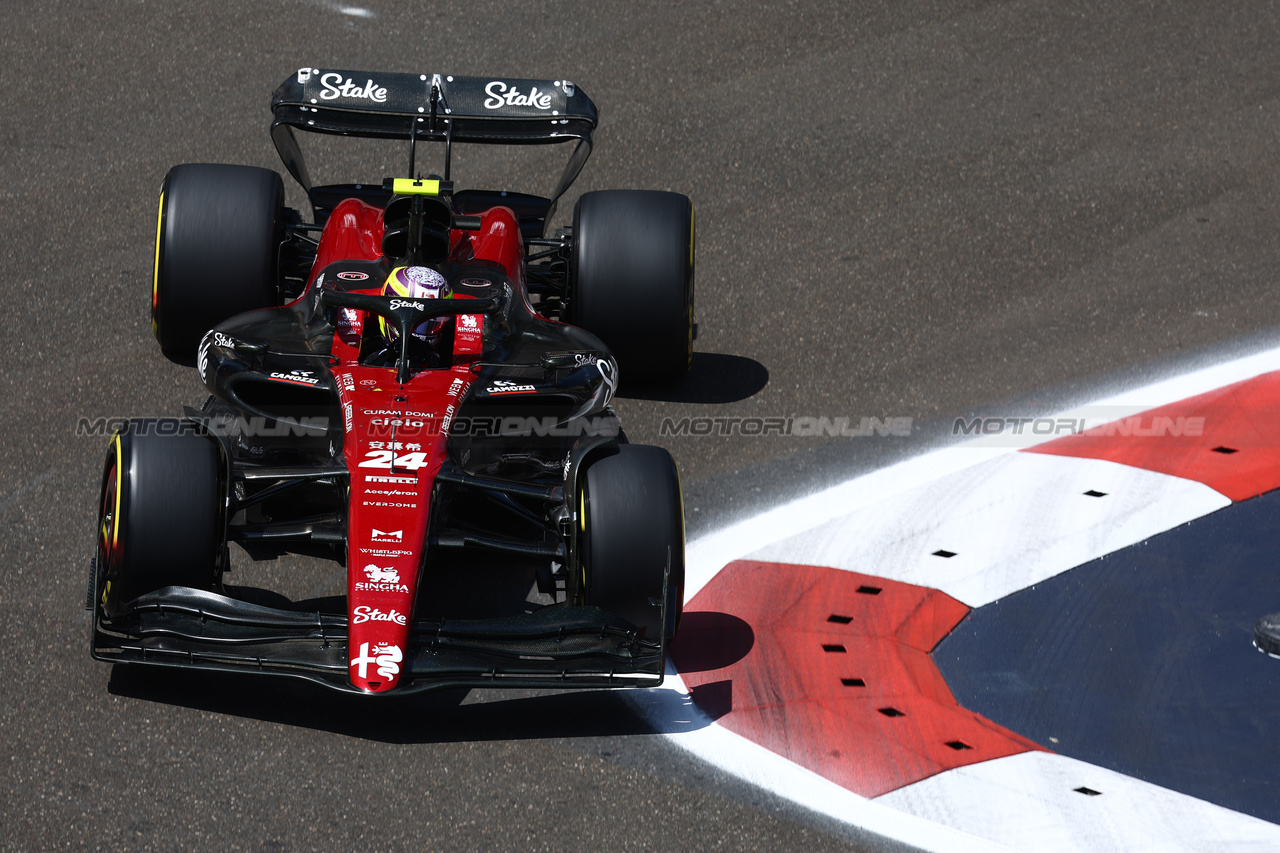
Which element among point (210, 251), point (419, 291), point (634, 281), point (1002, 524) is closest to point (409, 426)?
point (419, 291)

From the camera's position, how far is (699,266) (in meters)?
8.59

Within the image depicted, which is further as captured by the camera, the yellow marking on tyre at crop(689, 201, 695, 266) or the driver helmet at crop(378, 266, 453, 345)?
the yellow marking on tyre at crop(689, 201, 695, 266)

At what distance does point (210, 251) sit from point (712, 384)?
2.38 m

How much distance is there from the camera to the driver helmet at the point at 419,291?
6.11 metres

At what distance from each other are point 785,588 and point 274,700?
196 centimetres

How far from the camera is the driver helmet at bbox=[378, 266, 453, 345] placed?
611cm

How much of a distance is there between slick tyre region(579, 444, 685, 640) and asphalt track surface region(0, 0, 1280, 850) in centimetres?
37

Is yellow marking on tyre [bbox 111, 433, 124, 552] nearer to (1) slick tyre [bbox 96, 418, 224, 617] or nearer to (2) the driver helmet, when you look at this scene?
(1) slick tyre [bbox 96, 418, 224, 617]

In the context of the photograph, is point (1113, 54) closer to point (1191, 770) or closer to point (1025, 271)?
point (1025, 271)

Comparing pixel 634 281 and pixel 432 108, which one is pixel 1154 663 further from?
pixel 432 108

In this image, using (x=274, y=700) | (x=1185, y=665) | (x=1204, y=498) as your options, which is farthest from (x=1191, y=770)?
(x=274, y=700)

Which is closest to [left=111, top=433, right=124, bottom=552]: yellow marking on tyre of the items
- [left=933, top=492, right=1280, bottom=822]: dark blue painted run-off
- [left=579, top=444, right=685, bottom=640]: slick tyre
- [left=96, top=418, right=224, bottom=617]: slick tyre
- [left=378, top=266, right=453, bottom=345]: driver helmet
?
[left=96, top=418, right=224, bottom=617]: slick tyre

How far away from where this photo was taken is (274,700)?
5.35 m

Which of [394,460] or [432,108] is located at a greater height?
[432,108]
